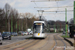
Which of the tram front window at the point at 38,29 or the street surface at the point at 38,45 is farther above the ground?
the tram front window at the point at 38,29

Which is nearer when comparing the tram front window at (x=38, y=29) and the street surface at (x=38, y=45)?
the street surface at (x=38, y=45)

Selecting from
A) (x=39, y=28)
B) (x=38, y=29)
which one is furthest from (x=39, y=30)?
(x=39, y=28)

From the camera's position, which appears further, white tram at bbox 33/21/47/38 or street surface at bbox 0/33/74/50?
white tram at bbox 33/21/47/38

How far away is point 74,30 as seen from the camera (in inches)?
1404

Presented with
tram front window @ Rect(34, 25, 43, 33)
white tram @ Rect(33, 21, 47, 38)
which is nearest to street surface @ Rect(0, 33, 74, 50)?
white tram @ Rect(33, 21, 47, 38)

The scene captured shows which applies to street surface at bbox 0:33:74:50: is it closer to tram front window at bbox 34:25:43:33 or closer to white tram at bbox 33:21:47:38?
white tram at bbox 33:21:47:38

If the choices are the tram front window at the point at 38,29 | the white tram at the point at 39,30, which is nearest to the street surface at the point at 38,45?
the white tram at the point at 39,30

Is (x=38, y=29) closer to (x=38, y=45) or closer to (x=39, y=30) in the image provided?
(x=39, y=30)

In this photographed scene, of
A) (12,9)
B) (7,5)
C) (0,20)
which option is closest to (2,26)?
(0,20)

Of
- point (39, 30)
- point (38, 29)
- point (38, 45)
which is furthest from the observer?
point (38, 29)

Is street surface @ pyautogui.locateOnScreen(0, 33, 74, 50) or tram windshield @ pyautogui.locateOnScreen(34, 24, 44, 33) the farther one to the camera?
tram windshield @ pyautogui.locateOnScreen(34, 24, 44, 33)

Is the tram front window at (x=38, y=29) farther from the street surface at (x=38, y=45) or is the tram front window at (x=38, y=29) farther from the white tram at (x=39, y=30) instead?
the street surface at (x=38, y=45)

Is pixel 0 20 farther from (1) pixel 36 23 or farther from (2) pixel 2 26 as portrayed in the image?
(1) pixel 36 23

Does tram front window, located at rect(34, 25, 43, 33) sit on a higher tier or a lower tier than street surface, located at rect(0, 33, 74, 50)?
higher
